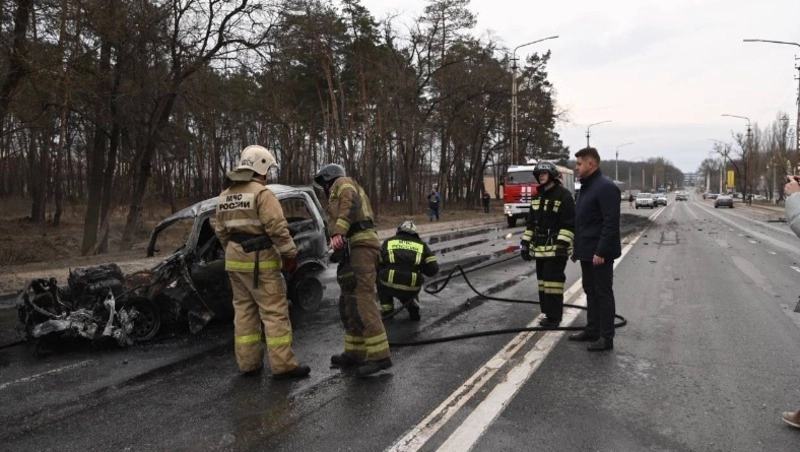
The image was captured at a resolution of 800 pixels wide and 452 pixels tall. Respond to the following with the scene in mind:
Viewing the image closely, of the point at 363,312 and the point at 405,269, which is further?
the point at 405,269

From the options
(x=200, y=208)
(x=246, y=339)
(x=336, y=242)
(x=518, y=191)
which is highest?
(x=518, y=191)

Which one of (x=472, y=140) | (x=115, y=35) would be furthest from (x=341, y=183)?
(x=472, y=140)

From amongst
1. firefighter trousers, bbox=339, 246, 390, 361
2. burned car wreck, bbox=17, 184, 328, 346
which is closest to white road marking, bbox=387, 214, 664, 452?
firefighter trousers, bbox=339, 246, 390, 361

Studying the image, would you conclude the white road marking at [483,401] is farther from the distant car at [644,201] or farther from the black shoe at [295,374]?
the distant car at [644,201]

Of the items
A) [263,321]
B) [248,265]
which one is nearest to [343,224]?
[248,265]

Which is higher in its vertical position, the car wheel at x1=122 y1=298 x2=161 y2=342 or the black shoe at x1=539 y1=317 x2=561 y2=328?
the car wheel at x1=122 y1=298 x2=161 y2=342

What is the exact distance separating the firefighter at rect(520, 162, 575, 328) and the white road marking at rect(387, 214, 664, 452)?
0.46 metres

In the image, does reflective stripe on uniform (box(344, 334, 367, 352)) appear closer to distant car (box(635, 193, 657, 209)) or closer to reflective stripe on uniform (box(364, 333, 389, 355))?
reflective stripe on uniform (box(364, 333, 389, 355))

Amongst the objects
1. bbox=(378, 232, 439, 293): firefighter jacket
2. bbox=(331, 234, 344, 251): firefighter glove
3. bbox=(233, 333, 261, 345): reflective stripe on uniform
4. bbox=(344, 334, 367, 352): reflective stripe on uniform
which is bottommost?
bbox=(344, 334, 367, 352): reflective stripe on uniform

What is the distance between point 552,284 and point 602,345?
1082mm

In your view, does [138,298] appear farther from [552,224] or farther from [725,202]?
[725,202]

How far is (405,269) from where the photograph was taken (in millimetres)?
6867

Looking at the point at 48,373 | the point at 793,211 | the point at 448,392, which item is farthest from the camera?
the point at 48,373

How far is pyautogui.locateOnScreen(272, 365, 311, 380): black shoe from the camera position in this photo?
4.79 metres
